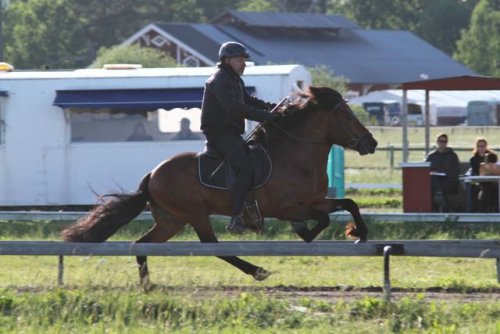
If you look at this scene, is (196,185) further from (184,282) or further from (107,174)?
(107,174)

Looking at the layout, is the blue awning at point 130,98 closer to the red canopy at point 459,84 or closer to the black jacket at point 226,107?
the red canopy at point 459,84

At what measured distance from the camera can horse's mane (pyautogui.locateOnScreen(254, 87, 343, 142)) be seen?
13180 millimetres

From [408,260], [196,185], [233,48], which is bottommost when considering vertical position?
[408,260]

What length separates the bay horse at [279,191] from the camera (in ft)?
42.1

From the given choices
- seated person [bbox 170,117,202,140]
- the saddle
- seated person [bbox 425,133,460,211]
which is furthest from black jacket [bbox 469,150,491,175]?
the saddle

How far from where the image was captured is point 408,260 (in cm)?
1681

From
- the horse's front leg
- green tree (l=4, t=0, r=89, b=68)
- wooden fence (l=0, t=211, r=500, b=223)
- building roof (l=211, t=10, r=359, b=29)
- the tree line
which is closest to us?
the horse's front leg

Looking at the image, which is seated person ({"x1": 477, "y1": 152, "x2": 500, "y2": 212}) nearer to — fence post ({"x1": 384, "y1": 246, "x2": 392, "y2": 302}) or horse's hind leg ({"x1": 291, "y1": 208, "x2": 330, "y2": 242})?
horse's hind leg ({"x1": 291, "y1": 208, "x2": 330, "y2": 242})

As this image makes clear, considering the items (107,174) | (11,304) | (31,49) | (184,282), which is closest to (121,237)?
(107,174)

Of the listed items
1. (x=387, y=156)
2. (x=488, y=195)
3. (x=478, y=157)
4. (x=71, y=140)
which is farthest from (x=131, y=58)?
(x=488, y=195)

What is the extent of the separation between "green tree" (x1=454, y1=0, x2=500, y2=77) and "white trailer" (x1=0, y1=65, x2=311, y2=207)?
68.4 meters

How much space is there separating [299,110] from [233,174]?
1.21 meters

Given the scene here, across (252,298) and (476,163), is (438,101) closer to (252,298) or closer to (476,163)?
(476,163)

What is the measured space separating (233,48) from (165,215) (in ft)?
6.54
